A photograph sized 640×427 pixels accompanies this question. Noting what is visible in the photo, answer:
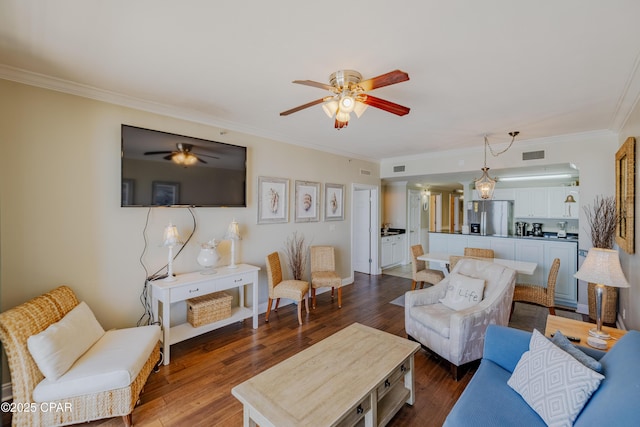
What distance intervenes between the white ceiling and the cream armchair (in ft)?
5.87

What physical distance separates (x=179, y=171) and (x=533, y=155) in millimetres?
5048

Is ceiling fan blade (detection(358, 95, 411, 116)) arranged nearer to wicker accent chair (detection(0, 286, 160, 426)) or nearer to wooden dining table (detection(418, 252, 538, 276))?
wicker accent chair (detection(0, 286, 160, 426))

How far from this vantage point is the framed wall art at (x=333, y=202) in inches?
198

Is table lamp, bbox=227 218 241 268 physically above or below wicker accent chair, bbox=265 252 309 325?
above

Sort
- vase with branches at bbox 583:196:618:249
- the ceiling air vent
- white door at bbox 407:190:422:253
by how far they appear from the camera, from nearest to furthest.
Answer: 1. vase with branches at bbox 583:196:618:249
2. the ceiling air vent
3. white door at bbox 407:190:422:253

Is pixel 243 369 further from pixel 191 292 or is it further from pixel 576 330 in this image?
pixel 576 330

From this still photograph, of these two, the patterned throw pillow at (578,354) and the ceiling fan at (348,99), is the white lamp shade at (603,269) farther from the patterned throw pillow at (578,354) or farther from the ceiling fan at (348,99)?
the ceiling fan at (348,99)

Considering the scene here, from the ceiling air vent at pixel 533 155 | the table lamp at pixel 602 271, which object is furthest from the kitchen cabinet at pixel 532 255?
the table lamp at pixel 602 271

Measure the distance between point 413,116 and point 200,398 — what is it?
3507 millimetres

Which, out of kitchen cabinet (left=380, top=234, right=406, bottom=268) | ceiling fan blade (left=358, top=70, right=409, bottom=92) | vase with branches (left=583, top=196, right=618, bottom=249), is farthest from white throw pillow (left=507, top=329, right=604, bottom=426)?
kitchen cabinet (left=380, top=234, right=406, bottom=268)

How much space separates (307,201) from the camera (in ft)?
15.3

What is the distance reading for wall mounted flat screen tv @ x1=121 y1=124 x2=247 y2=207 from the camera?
279 centimetres

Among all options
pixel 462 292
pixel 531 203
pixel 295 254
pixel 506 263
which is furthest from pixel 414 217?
pixel 462 292

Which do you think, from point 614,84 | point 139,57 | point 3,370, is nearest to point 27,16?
point 139,57
